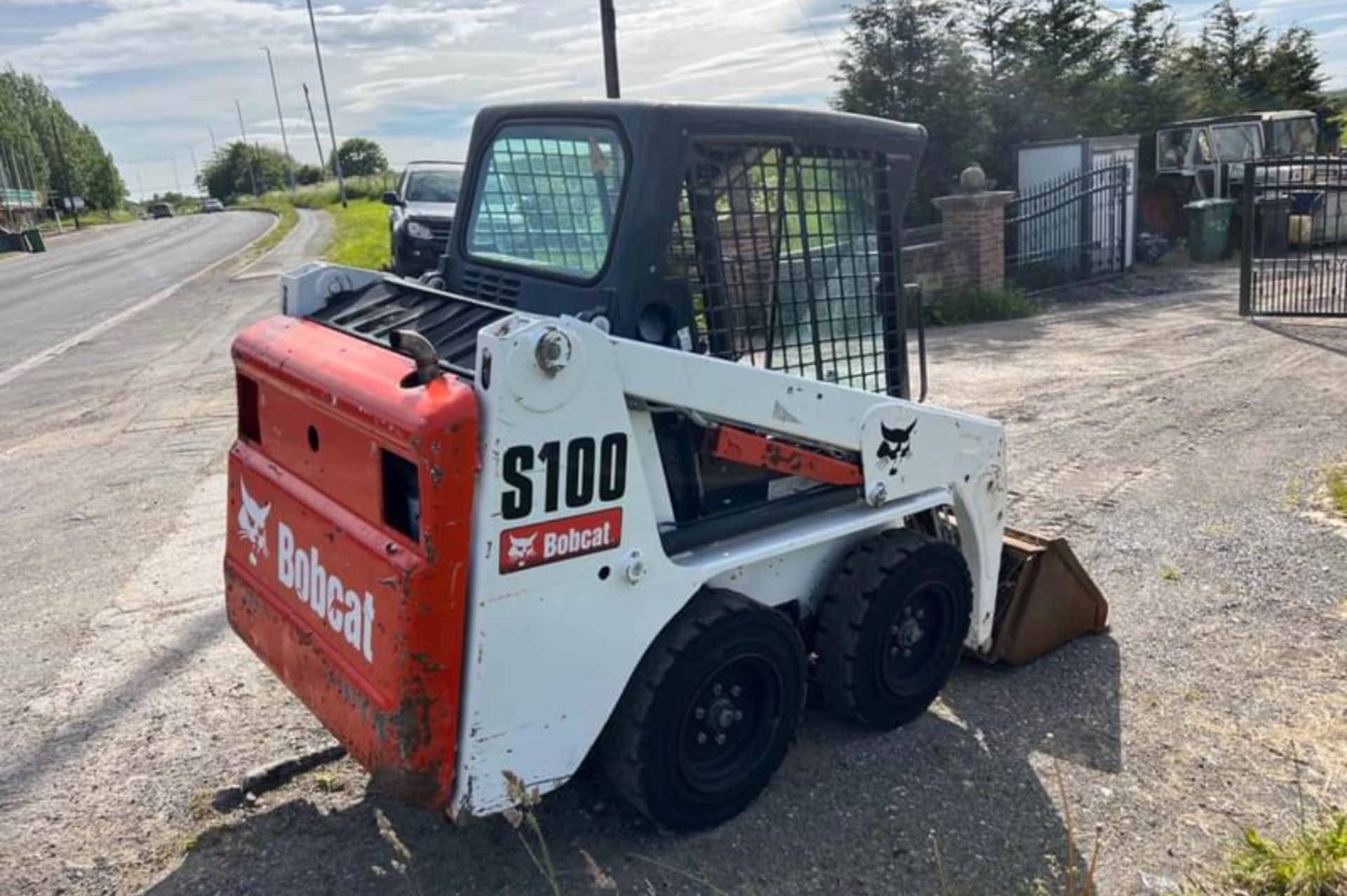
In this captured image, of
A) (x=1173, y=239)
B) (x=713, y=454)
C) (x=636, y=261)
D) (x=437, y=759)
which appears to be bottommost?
(x=1173, y=239)

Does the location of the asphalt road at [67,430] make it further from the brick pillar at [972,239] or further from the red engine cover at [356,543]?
the brick pillar at [972,239]

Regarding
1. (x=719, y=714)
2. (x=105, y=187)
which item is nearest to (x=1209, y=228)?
(x=719, y=714)

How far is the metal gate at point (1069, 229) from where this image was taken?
1506 centimetres

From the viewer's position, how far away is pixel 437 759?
2650 millimetres

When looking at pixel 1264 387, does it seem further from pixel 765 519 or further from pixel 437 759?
pixel 437 759

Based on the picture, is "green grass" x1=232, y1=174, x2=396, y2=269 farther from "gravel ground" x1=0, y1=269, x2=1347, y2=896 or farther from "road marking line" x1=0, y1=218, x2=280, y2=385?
"gravel ground" x1=0, y1=269, x2=1347, y2=896

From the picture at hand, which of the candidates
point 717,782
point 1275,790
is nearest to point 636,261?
point 717,782

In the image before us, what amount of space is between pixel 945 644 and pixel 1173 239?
17892 millimetres

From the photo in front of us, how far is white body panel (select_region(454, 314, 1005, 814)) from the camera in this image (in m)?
2.56

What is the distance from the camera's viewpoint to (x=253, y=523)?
3443 millimetres

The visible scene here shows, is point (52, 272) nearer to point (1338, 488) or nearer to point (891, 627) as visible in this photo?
point (1338, 488)

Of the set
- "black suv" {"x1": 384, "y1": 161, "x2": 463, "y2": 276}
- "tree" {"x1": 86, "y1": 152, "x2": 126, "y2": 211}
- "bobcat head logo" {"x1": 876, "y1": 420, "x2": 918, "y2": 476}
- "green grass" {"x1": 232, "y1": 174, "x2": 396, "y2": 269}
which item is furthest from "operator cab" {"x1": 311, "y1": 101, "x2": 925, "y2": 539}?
"tree" {"x1": 86, "y1": 152, "x2": 126, "y2": 211}

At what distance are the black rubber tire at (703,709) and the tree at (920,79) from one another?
16.4 metres

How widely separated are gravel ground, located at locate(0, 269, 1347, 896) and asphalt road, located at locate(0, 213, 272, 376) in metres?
9.96
